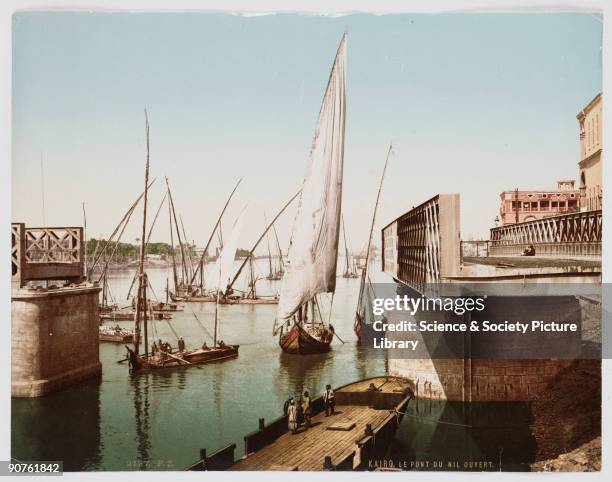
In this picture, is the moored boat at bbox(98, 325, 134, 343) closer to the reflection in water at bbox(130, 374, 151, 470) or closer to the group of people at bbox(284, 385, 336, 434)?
the reflection in water at bbox(130, 374, 151, 470)

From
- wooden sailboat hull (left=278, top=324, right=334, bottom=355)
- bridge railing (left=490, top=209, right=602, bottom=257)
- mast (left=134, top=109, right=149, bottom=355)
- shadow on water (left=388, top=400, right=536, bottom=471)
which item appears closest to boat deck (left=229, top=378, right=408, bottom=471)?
shadow on water (left=388, top=400, right=536, bottom=471)

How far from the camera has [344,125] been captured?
10375mm

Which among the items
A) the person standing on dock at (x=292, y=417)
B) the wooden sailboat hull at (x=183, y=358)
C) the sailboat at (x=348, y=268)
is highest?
the sailboat at (x=348, y=268)

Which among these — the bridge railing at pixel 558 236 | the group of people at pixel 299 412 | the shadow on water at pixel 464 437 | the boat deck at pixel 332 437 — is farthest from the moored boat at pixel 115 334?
the bridge railing at pixel 558 236

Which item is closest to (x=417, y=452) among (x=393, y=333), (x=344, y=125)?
(x=393, y=333)

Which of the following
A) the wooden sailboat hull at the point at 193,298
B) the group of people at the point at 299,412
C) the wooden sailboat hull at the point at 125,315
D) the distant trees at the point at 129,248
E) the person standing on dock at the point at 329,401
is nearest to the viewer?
the group of people at the point at 299,412

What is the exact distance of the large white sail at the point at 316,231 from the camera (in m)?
10.6

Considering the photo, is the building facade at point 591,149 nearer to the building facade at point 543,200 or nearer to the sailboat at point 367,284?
the building facade at point 543,200

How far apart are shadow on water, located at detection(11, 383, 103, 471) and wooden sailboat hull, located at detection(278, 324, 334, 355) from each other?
3789 millimetres

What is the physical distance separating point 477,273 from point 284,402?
4119 millimetres

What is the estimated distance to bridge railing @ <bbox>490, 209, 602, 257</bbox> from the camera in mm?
10242

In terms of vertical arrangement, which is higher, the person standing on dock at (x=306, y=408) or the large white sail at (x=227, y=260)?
the large white sail at (x=227, y=260)

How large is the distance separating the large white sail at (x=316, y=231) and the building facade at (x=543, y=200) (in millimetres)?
3104

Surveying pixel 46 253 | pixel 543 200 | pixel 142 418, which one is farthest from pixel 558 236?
pixel 46 253
